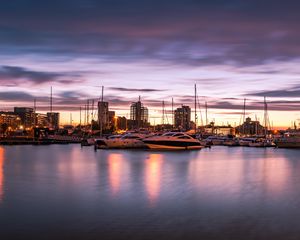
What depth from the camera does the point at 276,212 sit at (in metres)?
21.9

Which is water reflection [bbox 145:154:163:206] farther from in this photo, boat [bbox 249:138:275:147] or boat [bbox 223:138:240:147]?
boat [bbox 223:138:240:147]

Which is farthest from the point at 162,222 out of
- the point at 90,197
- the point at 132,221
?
the point at 90,197

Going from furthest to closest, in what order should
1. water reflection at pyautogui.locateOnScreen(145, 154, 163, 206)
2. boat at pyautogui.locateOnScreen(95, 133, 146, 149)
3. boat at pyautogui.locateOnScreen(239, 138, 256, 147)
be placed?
1. boat at pyautogui.locateOnScreen(239, 138, 256, 147)
2. boat at pyautogui.locateOnScreen(95, 133, 146, 149)
3. water reflection at pyautogui.locateOnScreen(145, 154, 163, 206)

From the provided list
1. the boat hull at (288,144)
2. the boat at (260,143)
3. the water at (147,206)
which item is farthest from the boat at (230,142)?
the water at (147,206)

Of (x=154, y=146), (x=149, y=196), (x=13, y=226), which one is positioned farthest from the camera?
(x=154, y=146)

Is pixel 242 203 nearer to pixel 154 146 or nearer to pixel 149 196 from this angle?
pixel 149 196

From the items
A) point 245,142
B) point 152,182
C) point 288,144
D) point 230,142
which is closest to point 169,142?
point 288,144

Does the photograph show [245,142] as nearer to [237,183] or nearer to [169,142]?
[169,142]

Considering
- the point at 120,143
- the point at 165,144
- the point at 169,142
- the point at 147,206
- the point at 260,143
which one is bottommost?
the point at 147,206

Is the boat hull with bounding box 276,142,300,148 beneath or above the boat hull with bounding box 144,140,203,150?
beneath

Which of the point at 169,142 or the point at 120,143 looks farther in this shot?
the point at 120,143

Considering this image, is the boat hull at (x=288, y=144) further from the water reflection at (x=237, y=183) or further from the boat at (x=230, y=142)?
the water reflection at (x=237, y=183)

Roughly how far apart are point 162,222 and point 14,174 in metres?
22.0

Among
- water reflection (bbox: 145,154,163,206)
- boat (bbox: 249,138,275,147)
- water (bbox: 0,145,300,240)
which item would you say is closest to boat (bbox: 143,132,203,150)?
boat (bbox: 249,138,275,147)
